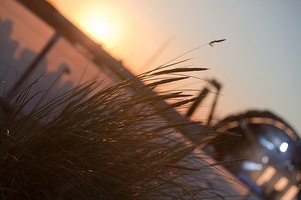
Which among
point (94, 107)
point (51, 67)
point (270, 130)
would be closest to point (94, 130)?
point (94, 107)

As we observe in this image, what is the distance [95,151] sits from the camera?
0.87 m

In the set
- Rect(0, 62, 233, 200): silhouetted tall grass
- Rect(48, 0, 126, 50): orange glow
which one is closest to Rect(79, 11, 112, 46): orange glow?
Rect(48, 0, 126, 50): orange glow

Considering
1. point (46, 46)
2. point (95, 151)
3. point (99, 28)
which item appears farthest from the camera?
point (99, 28)

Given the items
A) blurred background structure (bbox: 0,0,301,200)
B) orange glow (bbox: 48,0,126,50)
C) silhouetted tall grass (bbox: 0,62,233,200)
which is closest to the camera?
silhouetted tall grass (bbox: 0,62,233,200)

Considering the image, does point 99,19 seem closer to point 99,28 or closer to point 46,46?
point 99,28

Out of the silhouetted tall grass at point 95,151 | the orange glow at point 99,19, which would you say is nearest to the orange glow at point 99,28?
the orange glow at point 99,19

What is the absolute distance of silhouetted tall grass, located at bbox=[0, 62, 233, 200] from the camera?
2.69 feet

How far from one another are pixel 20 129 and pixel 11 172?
0.47 feet

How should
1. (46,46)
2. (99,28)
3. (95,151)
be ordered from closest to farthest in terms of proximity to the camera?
(95,151) < (46,46) < (99,28)

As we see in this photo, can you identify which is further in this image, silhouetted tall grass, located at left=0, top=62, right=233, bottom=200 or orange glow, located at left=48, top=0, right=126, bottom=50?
orange glow, located at left=48, top=0, right=126, bottom=50

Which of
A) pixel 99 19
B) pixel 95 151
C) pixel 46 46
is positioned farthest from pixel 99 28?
pixel 95 151

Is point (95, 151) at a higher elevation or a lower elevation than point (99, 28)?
lower

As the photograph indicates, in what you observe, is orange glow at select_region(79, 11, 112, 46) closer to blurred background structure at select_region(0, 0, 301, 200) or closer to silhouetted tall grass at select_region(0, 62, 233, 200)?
blurred background structure at select_region(0, 0, 301, 200)

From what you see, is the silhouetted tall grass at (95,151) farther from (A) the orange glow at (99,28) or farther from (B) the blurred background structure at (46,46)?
(A) the orange glow at (99,28)
